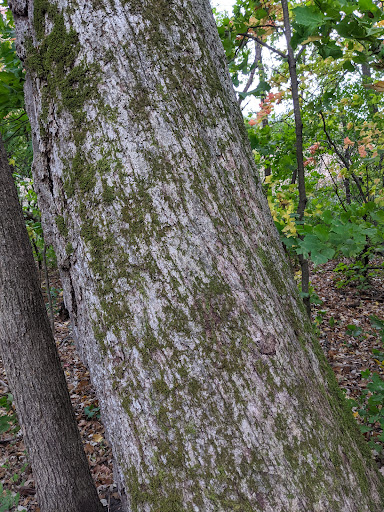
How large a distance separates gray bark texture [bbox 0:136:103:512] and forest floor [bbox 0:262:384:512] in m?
0.44

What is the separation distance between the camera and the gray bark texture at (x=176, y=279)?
2.68ft

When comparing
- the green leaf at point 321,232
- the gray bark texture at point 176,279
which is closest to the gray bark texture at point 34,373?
the gray bark texture at point 176,279

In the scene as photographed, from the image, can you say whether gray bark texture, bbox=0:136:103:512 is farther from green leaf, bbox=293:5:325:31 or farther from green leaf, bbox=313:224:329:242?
green leaf, bbox=293:5:325:31

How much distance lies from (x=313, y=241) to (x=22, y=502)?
3.70m

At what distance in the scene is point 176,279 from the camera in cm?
88

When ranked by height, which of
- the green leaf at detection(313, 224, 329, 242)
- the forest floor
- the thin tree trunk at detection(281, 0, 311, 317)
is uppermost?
the thin tree trunk at detection(281, 0, 311, 317)

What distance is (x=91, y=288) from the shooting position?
95 centimetres

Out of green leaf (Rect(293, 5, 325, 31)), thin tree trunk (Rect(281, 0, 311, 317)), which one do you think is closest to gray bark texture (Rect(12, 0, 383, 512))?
green leaf (Rect(293, 5, 325, 31))

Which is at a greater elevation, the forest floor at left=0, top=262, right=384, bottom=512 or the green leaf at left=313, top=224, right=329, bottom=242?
the green leaf at left=313, top=224, right=329, bottom=242

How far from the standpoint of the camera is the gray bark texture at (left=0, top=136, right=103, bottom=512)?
8.89 feet

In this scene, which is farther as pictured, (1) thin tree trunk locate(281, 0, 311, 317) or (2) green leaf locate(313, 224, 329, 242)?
(1) thin tree trunk locate(281, 0, 311, 317)

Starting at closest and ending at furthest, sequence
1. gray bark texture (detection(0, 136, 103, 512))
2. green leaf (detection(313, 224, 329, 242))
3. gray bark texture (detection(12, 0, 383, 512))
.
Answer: gray bark texture (detection(12, 0, 383, 512)) → green leaf (detection(313, 224, 329, 242)) → gray bark texture (detection(0, 136, 103, 512))

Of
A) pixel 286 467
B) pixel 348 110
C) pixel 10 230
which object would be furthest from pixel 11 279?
pixel 348 110

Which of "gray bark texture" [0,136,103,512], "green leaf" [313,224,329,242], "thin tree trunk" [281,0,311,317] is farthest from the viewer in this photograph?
"thin tree trunk" [281,0,311,317]
